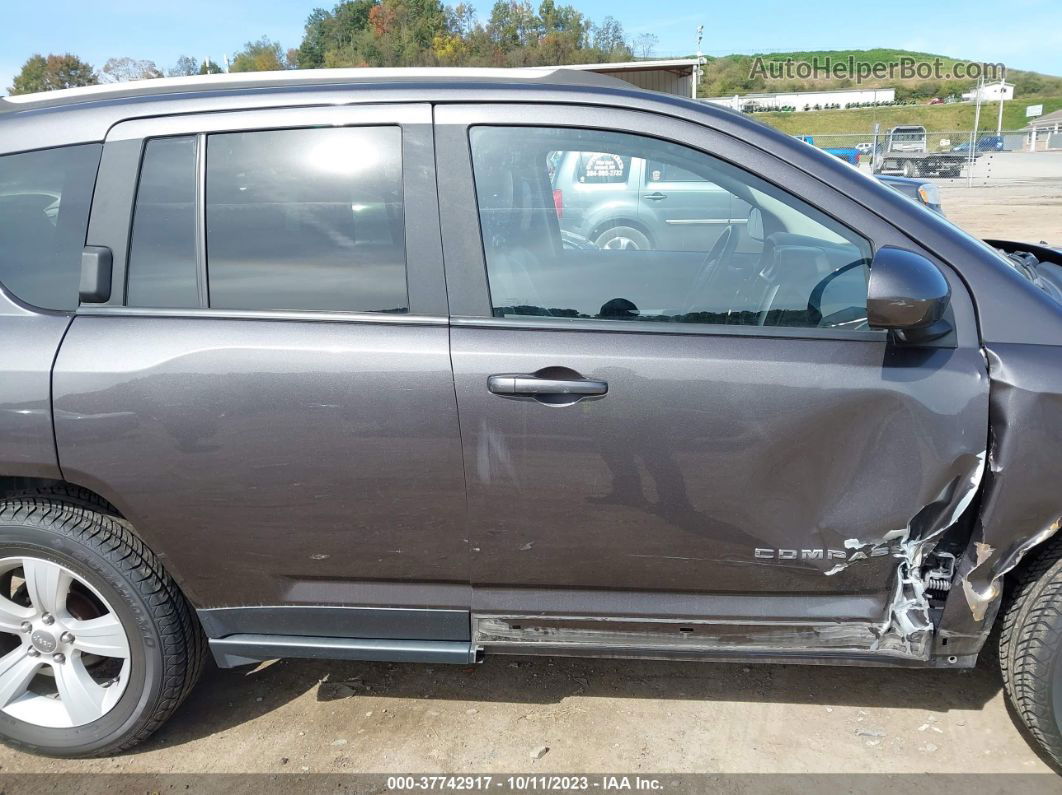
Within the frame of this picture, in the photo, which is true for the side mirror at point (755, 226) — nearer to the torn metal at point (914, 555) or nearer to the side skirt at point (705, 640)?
the torn metal at point (914, 555)

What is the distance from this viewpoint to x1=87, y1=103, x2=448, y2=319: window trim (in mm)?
Answer: 2137

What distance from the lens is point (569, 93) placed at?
7.18 ft

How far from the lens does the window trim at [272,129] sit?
→ 2.14 m

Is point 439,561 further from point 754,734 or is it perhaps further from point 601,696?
point 754,734

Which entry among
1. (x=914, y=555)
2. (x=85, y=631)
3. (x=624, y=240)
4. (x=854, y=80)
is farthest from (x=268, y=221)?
(x=854, y=80)

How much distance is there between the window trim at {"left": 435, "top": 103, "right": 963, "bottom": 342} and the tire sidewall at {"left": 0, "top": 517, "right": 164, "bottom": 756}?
49.2 inches

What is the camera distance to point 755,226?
2.42m

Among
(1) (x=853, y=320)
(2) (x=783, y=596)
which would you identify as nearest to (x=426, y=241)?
(1) (x=853, y=320)

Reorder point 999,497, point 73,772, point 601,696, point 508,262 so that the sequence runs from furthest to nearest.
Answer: point 601,696, point 73,772, point 508,262, point 999,497

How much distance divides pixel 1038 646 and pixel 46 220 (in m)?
2.99

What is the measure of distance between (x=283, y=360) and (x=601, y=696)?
156cm

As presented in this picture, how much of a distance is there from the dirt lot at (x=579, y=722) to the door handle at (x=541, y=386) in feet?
3.89

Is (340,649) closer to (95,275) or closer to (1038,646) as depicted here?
(95,275)

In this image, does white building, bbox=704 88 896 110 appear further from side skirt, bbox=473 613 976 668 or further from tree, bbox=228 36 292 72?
side skirt, bbox=473 613 976 668
